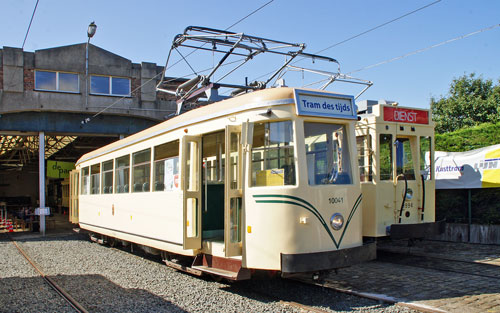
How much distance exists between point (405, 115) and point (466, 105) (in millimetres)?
15452

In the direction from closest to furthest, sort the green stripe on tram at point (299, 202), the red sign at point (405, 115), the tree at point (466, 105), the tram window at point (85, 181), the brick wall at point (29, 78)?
the green stripe on tram at point (299, 202) < the red sign at point (405, 115) < the tram window at point (85, 181) < the brick wall at point (29, 78) < the tree at point (466, 105)

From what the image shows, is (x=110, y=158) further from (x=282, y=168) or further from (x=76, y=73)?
(x=76, y=73)

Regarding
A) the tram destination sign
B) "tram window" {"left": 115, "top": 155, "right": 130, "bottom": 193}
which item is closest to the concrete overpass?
"tram window" {"left": 115, "top": 155, "right": 130, "bottom": 193}

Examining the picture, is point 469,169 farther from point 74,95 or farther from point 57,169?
point 57,169

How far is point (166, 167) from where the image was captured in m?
7.98

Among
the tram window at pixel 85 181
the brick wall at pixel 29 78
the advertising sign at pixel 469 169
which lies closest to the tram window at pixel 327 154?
the advertising sign at pixel 469 169

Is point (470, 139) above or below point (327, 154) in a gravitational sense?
above

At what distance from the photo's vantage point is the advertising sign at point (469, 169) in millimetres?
10273

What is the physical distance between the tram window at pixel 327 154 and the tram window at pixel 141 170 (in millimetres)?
3894

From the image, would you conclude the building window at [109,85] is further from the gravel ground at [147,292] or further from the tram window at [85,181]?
the gravel ground at [147,292]

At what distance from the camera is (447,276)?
24.4 ft

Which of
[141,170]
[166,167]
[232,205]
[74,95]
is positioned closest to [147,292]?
[232,205]

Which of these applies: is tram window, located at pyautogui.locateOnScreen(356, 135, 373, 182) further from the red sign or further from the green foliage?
the green foliage

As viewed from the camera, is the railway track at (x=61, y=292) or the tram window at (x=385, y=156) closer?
the railway track at (x=61, y=292)
